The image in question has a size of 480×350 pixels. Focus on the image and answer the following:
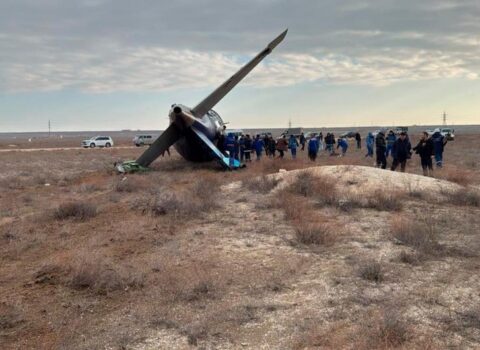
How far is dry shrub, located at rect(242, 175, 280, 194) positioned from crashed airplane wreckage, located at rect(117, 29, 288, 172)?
6108mm

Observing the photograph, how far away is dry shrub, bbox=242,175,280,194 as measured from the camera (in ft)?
53.7

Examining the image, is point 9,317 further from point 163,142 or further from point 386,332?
point 163,142

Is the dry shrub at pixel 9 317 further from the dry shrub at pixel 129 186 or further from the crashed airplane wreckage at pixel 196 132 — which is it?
the crashed airplane wreckage at pixel 196 132

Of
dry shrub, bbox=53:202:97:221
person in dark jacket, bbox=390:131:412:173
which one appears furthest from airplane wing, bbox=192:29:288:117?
dry shrub, bbox=53:202:97:221

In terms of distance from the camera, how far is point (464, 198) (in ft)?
46.7

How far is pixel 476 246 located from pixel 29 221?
10487 mm

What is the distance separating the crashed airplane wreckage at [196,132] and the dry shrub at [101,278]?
15.5 metres

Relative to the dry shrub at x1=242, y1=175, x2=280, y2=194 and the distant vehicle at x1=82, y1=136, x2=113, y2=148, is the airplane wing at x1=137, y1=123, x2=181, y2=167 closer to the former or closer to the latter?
the dry shrub at x1=242, y1=175, x2=280, y2=194

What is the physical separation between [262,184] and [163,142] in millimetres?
9271

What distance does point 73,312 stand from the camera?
22.0ft

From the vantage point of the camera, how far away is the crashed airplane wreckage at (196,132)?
2378 cm

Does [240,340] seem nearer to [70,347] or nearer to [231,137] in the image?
[70,347]

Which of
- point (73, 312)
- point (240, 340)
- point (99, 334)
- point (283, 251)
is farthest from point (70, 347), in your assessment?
point (283, 251)

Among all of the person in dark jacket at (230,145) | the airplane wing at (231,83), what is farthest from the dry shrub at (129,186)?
the person in dark jacket at (230,145)
